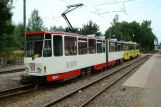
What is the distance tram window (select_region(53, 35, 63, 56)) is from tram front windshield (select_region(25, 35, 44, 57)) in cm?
66

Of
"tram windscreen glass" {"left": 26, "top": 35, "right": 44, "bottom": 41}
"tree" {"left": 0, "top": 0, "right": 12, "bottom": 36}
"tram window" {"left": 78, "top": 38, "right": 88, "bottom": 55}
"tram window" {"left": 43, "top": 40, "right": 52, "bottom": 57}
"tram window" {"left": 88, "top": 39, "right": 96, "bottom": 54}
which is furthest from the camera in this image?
"tree" {"left": 0, "top": 0, "right": 12, "bottom": 36}

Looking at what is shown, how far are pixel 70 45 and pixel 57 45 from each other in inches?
53.0

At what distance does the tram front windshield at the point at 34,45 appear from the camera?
12000 millimetres

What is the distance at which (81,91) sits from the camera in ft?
38.0

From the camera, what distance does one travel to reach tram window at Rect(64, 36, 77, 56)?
514 inches

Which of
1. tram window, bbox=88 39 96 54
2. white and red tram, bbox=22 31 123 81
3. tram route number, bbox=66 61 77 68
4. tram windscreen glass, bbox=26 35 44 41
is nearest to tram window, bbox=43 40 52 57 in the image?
white and red tram, bbox=22 31 123 81

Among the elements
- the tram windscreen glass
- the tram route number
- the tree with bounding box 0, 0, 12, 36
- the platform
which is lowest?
the platform

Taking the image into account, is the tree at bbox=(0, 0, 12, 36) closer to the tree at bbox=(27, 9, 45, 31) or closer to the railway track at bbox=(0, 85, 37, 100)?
the railway track at bbox=(0, 85, 37, 100)

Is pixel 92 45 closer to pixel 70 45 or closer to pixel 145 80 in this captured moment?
pixel 70 45

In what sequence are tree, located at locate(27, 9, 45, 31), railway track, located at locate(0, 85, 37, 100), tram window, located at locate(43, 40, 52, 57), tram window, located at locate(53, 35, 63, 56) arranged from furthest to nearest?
tree, located at locate(27, 9, 45, 31) < tram window, located at locate(53, 35, 63, 56) < tram window, located at locate(43, 40, 52, 57) < railway track, located at locate(0, 85, 37, 100)

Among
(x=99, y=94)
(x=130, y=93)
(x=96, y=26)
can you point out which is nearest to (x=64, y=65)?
(x=99, y=94)

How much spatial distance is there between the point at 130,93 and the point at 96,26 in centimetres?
5033

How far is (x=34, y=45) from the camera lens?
12273 millimetres

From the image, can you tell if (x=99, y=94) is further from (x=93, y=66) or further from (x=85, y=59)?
(x=93, y=66)
